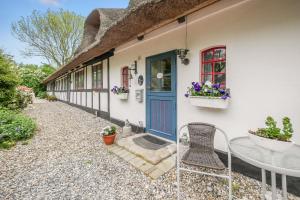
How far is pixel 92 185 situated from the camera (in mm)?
2107

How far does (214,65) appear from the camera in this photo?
2562 mm

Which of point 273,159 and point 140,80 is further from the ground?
point 140,80

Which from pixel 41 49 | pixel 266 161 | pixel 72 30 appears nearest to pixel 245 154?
pixel 266 161

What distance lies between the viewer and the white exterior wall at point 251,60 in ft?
5.83

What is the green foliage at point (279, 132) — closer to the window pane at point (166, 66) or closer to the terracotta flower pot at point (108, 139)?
the window pane at point (166, 66)

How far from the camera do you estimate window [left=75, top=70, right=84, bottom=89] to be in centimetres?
896

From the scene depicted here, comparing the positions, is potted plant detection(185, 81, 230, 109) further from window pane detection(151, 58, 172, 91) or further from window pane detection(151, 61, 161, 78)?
window pane detection(151, 61, 161, 78)

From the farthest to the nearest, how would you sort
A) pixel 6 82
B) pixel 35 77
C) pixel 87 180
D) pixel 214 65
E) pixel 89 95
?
pixel 35 77, pixel 89 95, pixel 6 82, pixel 214 65, pixel 87 180

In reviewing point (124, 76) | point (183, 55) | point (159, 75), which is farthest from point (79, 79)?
point (183, 55)

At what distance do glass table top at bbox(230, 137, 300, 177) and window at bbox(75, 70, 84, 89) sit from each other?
8887mm

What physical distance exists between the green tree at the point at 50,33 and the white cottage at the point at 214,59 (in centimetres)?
1500

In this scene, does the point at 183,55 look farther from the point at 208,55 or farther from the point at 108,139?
the point at 108,139

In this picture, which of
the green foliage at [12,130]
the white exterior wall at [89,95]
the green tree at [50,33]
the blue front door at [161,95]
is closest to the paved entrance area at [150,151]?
the blue front door at [161,95]

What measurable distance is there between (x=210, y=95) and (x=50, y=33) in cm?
1848
